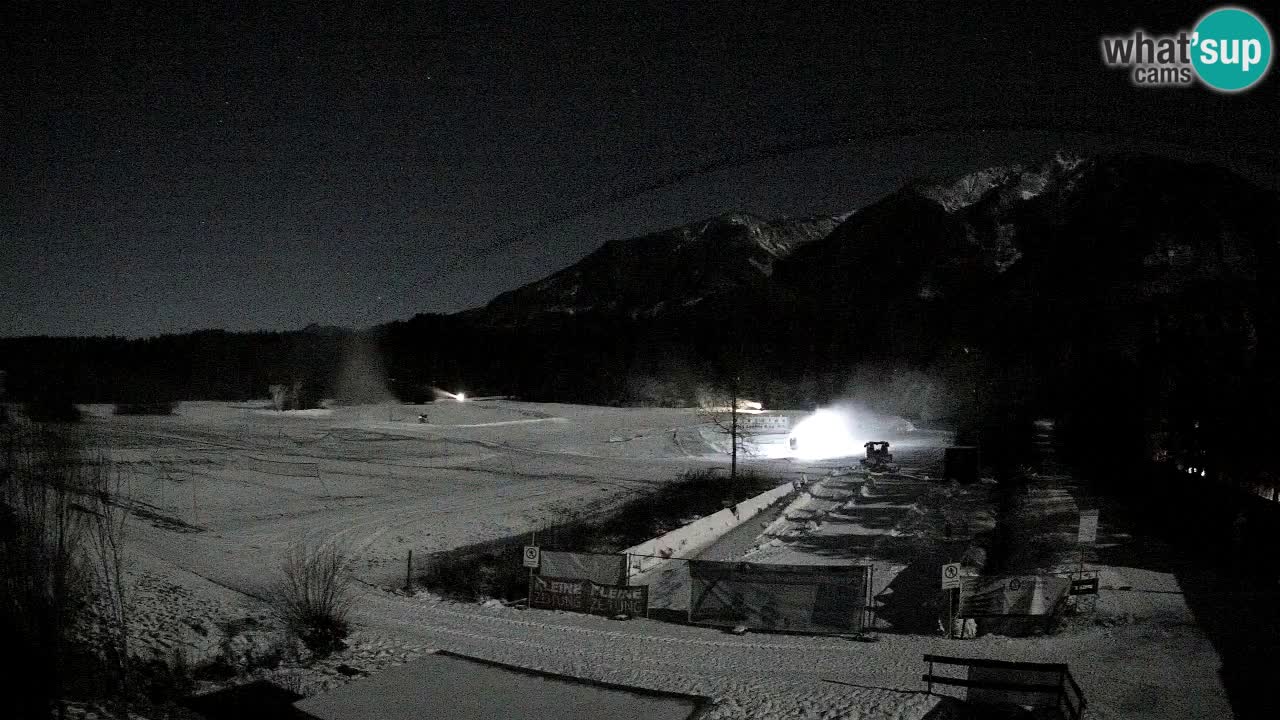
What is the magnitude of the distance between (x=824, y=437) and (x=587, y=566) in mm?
63242

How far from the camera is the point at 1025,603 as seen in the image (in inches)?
762

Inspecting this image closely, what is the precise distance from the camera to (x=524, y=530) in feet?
115

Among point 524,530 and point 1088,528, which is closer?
point 1088,528

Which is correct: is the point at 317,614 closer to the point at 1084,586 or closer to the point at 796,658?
the point at 796,658

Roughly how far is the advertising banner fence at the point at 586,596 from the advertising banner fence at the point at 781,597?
5.74ft

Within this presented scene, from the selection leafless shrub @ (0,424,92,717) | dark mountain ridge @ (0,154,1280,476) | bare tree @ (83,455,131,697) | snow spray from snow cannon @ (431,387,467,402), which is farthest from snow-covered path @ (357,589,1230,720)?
snow spray from snow cannon @ (431,387,467,402)

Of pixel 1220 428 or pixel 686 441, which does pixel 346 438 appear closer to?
pixel 686 441

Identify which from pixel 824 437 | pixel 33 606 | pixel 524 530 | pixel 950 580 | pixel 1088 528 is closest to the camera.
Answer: pixel 33 606

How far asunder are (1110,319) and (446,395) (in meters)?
96.9

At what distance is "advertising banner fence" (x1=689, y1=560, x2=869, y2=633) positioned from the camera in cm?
1905

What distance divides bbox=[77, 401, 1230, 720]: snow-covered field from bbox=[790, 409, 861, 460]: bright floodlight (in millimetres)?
5993

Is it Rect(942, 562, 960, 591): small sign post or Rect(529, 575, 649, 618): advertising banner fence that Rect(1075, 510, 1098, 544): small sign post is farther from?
Rect(529, 575, 649, 618): advertising banner fence

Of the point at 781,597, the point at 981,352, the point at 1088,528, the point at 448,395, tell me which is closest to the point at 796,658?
the point at 781,597

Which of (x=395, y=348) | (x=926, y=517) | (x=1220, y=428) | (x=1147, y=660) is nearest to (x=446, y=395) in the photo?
(x=395, y=348)
